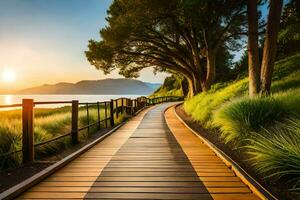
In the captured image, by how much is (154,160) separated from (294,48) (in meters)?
24.0

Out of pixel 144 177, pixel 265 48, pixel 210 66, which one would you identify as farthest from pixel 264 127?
pixel 210 66

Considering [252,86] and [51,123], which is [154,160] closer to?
[51,123]

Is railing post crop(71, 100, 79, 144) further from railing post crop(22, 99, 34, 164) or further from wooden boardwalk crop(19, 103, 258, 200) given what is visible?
railing post crop(22, 99, 34, 164)

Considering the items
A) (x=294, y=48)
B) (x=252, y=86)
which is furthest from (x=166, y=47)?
(x=252, y=86)

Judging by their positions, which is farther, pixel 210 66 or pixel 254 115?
pixel 210 66

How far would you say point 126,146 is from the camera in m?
9.88

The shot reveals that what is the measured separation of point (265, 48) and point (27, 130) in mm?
9529

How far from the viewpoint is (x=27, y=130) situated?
23.1ft

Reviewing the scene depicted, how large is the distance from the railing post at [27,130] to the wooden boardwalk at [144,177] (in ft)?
2.80

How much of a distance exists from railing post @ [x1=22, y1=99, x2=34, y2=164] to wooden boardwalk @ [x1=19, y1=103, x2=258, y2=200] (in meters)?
0.85

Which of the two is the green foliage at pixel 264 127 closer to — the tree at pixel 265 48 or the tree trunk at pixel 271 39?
the tree at pixel 265 48

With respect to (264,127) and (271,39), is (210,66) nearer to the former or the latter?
(271,39)

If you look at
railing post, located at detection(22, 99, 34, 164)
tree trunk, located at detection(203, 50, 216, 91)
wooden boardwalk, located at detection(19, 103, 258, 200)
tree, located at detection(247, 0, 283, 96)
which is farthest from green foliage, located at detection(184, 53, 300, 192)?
tree trunk, located at detection(203, 50, 216, 91)

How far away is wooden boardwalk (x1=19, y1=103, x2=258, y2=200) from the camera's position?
5.10 metres
